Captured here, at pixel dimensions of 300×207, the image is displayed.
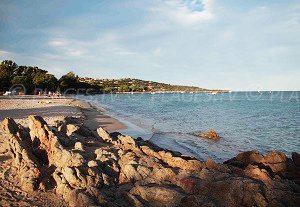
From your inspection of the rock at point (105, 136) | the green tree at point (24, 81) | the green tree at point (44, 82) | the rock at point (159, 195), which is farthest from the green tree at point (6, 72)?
the rock at point (159, 195)

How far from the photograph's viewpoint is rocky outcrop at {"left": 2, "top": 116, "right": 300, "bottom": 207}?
5.68 metres

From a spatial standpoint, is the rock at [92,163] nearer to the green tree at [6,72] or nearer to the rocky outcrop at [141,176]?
the rocky outcrop at [141,176]

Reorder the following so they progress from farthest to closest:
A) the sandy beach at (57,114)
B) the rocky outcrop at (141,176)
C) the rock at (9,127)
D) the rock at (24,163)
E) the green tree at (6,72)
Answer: the green tree at (6,72) → the sandy beach at (57,114) → the rock at (9,127) → the rock at (24,163) → the rocky outcrop at (141,176)

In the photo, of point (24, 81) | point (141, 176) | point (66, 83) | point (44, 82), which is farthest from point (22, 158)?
point (66, 83)

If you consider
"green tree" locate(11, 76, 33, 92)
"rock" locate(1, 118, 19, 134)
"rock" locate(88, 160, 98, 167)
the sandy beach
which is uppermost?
"green tree" locate(11, 76, 33, 92)

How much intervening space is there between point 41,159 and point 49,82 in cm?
9978

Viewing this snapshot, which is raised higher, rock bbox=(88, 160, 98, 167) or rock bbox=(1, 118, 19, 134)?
rock bbox=(1, 118, 19, 134)

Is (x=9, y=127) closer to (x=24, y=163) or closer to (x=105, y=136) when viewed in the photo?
(x=24, y=163)

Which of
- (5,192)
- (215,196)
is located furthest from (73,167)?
(215,196)

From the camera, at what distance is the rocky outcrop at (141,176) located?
5.68m

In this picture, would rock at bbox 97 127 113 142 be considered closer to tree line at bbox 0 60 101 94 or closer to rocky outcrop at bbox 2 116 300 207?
rocky outcrop at bbox 2 116 300 207

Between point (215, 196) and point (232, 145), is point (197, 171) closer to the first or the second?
point (215, 196)

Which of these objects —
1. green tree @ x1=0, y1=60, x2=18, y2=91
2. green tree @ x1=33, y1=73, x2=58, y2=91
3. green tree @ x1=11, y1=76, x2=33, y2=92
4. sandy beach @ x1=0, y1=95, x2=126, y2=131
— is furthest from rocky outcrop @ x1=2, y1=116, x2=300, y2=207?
green tree @ x1=33, y1=73, x2=58, y2=91

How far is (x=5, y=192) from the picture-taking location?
22.7 ft
